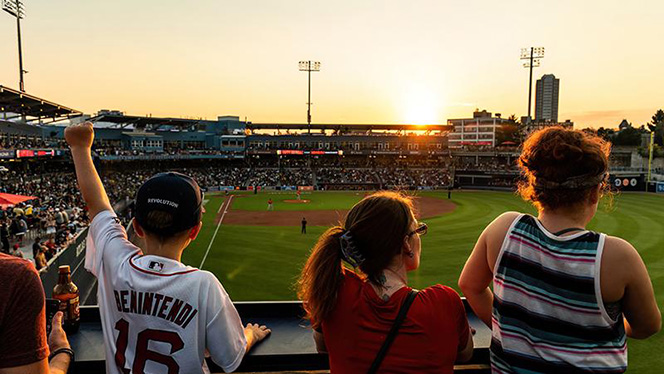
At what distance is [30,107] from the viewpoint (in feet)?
111

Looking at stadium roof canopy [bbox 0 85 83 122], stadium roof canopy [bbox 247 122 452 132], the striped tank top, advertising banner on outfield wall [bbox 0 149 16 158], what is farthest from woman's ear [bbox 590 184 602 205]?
stadium roof canopy [bbox 247 122 452 132]

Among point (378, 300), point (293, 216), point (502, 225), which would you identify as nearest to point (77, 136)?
point (378, 300)

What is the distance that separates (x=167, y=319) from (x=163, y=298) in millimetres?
103

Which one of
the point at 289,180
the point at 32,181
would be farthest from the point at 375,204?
the point at 289,180

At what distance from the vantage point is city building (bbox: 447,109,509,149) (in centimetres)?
12394

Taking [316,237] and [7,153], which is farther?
[7,153]

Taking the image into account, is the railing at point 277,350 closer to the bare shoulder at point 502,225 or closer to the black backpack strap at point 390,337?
the black backpack strap at point 390,337

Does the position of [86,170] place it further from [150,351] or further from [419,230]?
[419,230]

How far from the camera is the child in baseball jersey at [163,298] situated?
2037 mm

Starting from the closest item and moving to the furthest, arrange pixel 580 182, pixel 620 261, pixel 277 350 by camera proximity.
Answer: pixel 620 261 → pixel 580 182 → pixel 277 350

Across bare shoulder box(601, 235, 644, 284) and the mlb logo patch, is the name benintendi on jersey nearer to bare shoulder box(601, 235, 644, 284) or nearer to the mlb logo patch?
the mlb logo patch

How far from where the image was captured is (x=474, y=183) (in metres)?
62.1

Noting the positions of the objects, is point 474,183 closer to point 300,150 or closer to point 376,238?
point 300,150

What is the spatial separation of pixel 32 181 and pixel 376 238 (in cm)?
4276
